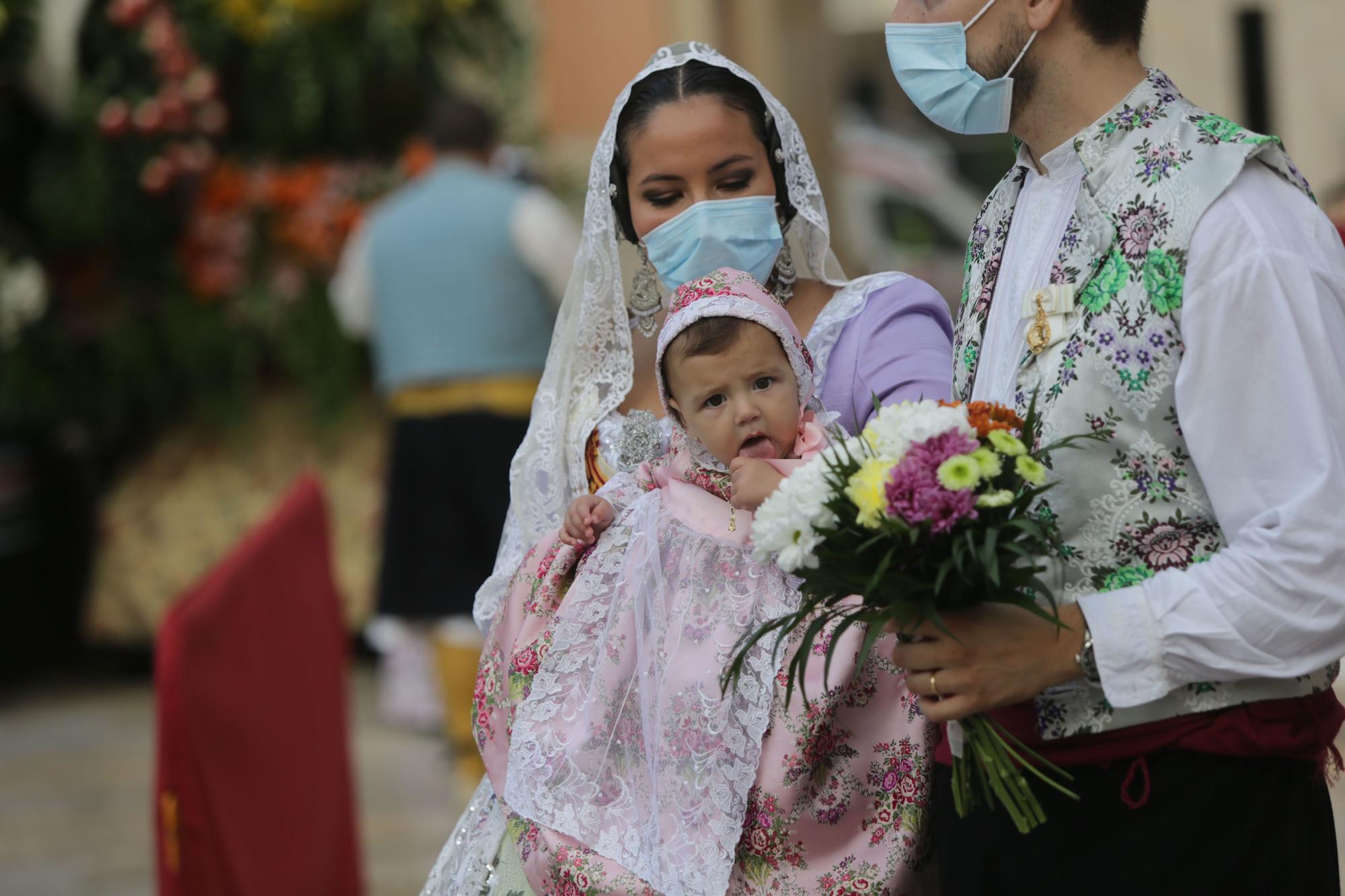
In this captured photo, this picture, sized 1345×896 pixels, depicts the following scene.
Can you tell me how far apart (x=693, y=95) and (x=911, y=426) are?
832 millimetres

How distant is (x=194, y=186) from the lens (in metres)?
6.97

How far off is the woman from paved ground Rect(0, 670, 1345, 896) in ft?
9.13

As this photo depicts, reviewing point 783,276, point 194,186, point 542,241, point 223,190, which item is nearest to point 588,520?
point 783,276

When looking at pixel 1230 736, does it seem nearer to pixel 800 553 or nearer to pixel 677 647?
Answer: pixel 800 553

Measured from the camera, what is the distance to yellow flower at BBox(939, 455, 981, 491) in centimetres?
172

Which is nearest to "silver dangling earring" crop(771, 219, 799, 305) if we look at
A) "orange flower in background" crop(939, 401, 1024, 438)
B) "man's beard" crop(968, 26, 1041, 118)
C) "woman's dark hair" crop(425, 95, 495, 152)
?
"man's beard" crop(968, 26, 1041, 118)

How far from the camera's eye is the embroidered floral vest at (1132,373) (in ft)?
6.02

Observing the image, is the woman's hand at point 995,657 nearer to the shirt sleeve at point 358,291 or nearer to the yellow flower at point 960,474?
the yellow flower at point 960,474

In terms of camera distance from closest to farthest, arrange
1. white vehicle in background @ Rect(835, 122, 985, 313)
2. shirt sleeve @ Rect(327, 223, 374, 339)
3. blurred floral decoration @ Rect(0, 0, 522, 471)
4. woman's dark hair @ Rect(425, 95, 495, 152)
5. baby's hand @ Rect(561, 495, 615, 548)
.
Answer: baby's hand @ Rect(561, 495, 615, 548) → woman's dark hair @ Rect(425, 95, 495, 152) → shirt sleeve @ Rect(327, 223, 374, 339) → blurred floral decoration @ Rect(0, 0, 522, 471) → white vehicle in background @ Rect(835, 122, 985, 313)

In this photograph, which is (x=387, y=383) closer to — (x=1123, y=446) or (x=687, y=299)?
(x=687, y=299)

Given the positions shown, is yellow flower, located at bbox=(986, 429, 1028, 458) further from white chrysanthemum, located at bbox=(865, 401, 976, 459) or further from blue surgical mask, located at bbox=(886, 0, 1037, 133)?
blue surgical mask, located at bbox=(886, 0, 1037, 133)

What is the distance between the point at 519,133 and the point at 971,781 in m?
5.83

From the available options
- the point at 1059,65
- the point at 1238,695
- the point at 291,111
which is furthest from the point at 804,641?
the point at 291,111

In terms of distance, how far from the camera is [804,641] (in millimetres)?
1828
